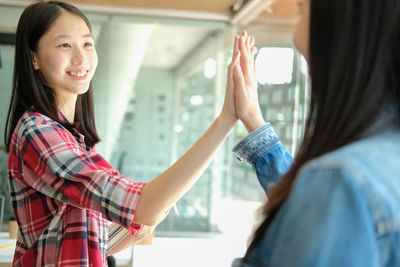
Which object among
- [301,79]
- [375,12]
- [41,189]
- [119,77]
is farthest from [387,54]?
[119,77]

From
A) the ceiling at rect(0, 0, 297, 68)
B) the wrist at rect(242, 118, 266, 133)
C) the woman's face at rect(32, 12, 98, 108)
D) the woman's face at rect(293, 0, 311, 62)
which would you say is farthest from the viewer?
the ceiling at rect(0, 0, 297, 68)

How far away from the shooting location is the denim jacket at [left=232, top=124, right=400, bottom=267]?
43 centimetres

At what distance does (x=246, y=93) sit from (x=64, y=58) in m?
0.49

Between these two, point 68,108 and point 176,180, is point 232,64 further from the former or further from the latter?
point 68,108

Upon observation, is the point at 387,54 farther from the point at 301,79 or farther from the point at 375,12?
the point at 301,79

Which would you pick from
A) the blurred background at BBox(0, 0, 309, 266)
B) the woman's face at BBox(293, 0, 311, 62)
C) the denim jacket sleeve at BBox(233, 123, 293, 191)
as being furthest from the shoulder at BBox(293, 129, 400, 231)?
the blurred background at BBox(0, 0, 309, 266)

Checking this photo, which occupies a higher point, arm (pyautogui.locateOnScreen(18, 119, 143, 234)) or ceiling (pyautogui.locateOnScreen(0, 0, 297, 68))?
ceiling (pyautogui.locateOnScreen(0, 0, 297, 68))

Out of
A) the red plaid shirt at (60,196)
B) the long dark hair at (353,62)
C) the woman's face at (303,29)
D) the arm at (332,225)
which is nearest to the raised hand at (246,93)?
the red plaid shirt at (60,196)

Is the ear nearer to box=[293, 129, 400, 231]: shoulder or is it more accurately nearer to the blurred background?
box=[293, 129, 400, 231]: shoulder

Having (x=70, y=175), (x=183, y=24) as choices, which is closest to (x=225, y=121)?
(x=70, y=175)

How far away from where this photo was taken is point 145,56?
4.78 meters

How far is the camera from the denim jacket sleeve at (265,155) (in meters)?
1.03

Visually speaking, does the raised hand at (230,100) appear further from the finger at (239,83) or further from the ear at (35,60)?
the ear at (35,60)

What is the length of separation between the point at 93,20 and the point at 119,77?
0.62 meters
